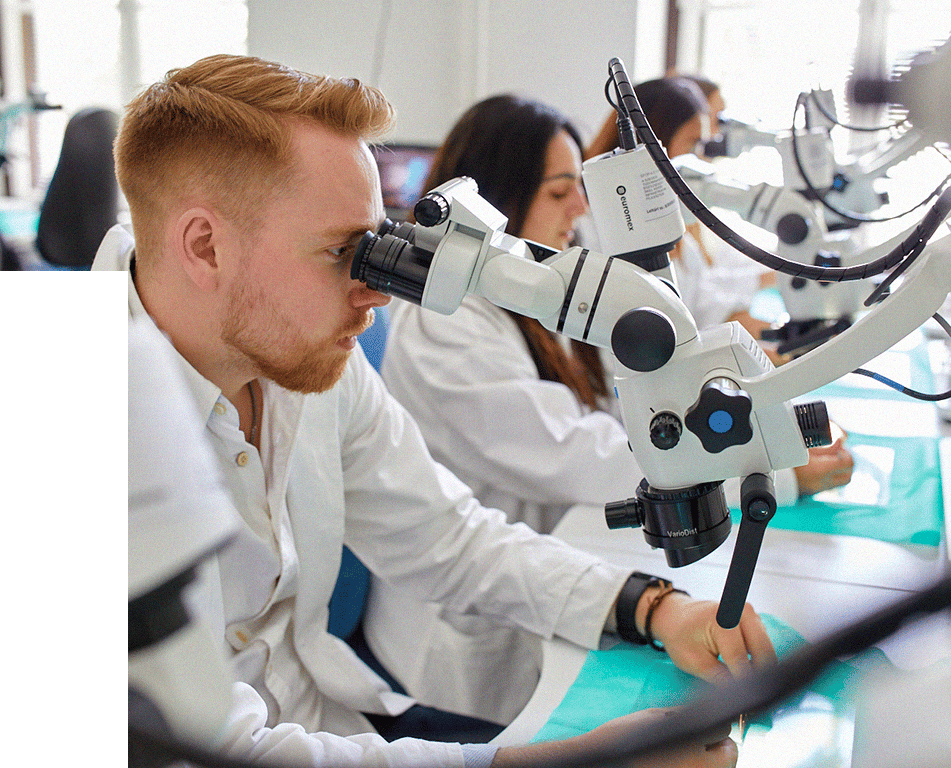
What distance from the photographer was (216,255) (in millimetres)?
852

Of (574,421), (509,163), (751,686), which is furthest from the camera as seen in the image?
(509,163)

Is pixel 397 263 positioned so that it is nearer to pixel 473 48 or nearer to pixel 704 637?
pixel 704 637

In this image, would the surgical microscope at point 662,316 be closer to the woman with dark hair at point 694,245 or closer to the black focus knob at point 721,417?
the black focus knob at point 721,417

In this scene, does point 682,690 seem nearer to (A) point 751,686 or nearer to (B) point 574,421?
(A) point 751,686

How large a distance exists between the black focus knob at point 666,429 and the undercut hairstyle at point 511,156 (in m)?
1.02

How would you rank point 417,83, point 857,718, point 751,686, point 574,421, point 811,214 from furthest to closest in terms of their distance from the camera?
1. point 417,83
2. point 574,421
3. point 811,214
4. point 857,718
5. point 751,686

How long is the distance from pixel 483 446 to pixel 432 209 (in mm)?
937

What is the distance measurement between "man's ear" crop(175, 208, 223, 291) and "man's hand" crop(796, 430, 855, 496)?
1.00 m

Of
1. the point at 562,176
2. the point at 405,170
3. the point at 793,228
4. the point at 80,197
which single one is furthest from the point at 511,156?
the point at 405,170

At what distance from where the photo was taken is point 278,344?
0.87 m

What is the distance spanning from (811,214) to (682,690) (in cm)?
90

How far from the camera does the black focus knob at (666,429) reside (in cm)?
→ 64

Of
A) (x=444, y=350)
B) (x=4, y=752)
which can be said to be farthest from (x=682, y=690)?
(x=444, y=350)

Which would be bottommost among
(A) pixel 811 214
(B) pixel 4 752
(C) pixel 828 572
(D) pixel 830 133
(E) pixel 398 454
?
(C) pixel 828 572
